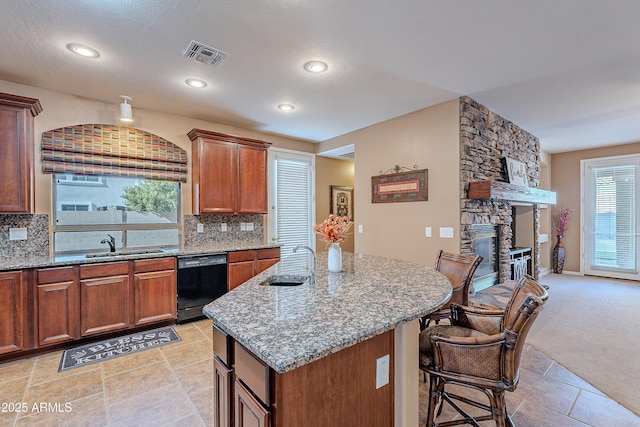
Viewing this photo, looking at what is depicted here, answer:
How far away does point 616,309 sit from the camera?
4.10 m

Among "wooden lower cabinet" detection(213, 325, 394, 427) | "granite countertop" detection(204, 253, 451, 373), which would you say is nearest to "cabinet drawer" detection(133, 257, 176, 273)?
"granite countertop" detection(204, 253, 451, 373)

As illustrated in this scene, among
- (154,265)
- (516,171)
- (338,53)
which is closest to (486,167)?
(516,171)

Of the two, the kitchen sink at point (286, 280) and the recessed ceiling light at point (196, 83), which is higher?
the recessed ceiling light at point (196, 83)

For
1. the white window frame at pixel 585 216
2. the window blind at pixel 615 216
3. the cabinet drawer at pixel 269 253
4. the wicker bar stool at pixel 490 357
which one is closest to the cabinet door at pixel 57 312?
the cabinet drawer at pixel 269 253

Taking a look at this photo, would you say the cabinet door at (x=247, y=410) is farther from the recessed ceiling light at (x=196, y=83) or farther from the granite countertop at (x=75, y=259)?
the recessed ceiling light at (x=196, y=83)

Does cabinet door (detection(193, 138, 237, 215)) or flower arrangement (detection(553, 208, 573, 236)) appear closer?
cabinet door (detection(193, 138, 237, 215))

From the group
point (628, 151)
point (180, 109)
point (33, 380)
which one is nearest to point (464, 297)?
point (33, 380)

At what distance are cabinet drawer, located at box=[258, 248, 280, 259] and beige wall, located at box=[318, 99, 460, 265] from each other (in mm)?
1369

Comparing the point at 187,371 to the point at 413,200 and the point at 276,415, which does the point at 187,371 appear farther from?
the point at 413,200

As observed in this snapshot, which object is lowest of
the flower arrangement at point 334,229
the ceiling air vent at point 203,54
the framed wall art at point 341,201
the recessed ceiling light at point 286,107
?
A: the flower arrangement at point 334,229

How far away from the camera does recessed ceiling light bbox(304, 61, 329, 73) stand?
266 centimetres

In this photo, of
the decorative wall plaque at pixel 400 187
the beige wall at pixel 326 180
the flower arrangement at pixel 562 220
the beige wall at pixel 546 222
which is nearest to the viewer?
the decorative wall plaque at pixel 400 187

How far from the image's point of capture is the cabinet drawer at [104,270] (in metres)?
2.89

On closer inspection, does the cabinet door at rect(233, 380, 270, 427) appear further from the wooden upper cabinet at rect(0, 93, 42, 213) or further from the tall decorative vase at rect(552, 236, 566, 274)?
the tall decorative vase at rect(552, 236, 566, 274)
